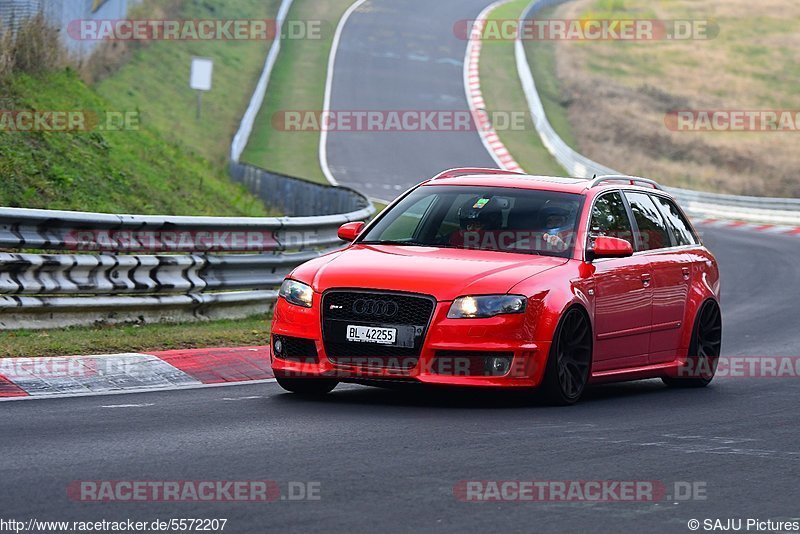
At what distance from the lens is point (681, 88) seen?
63.8 meters

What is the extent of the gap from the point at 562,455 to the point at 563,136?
A: 43.6 meters

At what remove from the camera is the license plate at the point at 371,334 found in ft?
31.8

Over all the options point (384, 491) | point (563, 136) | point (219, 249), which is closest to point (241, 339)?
point (219, 249)

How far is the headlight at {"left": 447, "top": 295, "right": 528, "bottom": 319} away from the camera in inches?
380

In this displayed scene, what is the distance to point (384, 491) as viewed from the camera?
694 cm

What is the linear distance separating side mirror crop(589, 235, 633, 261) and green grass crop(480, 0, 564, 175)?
31624 mm

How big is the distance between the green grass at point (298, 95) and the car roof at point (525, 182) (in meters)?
27.0

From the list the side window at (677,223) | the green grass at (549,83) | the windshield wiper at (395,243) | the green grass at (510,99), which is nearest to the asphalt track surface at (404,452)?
the windshield wiper at (395,243)

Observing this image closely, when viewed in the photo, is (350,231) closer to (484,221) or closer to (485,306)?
(484,221)

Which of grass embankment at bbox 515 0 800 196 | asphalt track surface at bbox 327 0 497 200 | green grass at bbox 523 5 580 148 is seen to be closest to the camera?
asphalt track surface at bbox 327 0 497 200

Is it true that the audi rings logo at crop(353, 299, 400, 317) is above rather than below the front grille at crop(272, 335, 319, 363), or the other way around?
above

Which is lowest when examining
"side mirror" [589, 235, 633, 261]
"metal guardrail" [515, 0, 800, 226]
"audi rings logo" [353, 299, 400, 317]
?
"metal guardrail" [515, 0, 800, 226]

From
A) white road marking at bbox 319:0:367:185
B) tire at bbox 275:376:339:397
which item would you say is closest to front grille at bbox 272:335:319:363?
tire at bbox 275:376:339:397

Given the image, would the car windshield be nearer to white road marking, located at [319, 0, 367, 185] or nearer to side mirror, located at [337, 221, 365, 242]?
side mirror, located at [337, 221, 365, 242]
